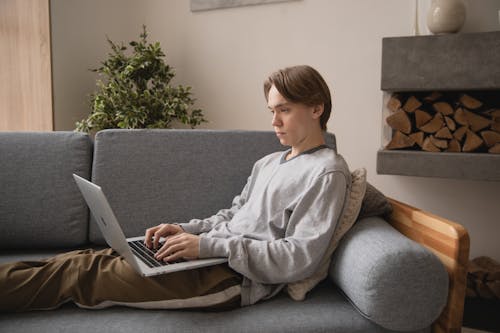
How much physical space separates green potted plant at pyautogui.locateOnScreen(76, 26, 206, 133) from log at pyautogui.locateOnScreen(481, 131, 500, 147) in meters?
1.48

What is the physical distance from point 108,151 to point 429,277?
119 cm

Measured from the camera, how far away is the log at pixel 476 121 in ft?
6.62

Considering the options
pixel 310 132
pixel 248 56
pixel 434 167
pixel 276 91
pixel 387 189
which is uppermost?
pixel 248 56

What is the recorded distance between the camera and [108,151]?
1657 mm

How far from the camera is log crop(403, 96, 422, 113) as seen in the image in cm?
212

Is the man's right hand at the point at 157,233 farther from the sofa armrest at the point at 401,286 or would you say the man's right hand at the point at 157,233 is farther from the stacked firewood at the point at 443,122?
the stacked firewood at the point at 443,122

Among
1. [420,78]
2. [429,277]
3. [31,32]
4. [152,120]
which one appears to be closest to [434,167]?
[420,78]

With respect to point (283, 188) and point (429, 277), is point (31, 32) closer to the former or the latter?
point (283, 188)

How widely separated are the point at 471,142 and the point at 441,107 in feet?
0.71

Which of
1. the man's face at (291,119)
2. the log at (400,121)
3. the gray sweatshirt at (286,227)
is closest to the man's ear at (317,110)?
the man's face at (291,119)

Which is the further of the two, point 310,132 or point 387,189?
point 387,189

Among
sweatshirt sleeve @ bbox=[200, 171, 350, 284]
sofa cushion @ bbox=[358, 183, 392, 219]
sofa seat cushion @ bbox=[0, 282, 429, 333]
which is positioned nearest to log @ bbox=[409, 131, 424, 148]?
sofa cushion @ bbox=[358, 183, 392, 219]

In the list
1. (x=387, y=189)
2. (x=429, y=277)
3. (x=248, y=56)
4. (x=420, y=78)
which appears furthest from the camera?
(x=248, y=56)

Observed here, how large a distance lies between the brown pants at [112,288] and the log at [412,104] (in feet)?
4.52
